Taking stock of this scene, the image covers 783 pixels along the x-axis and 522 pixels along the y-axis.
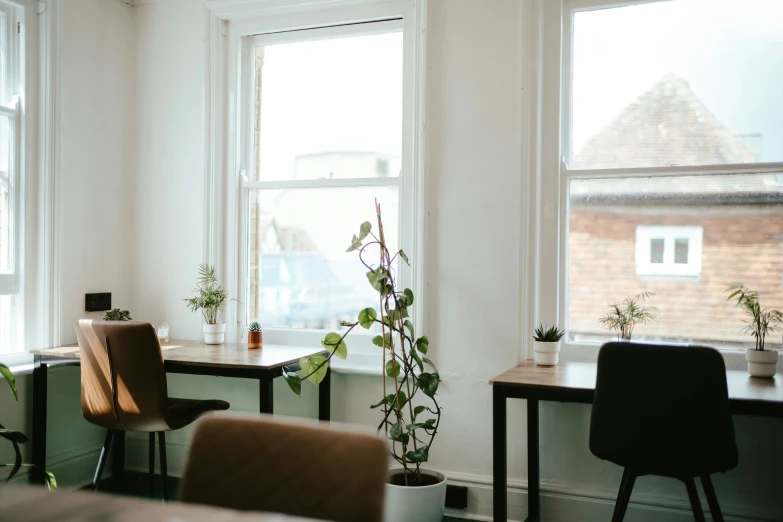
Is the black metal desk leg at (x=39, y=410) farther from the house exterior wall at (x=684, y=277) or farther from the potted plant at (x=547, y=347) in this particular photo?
the house exterior wall at (x=684, y=277)

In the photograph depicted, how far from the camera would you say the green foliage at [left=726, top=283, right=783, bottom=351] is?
2627 millimetres

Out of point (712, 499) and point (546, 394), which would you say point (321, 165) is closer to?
point (546, 394)

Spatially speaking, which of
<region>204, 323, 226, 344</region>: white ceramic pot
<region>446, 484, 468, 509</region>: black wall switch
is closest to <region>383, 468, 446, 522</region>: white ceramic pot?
<region>446, 484, 468, 509</region>: black wall switch

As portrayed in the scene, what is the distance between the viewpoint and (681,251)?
2.95m

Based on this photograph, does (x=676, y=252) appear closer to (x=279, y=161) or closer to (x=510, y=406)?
(x=510, y=406)

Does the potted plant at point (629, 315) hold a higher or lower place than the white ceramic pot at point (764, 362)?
higher

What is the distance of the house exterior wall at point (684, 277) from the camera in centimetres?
283

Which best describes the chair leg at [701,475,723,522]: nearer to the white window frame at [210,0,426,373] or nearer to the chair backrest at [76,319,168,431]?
the white window frame at [210,0,426,373]

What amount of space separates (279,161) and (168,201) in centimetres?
71

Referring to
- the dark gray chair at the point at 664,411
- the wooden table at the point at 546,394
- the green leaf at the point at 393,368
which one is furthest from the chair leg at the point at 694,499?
the green leaf at the point at 393,368

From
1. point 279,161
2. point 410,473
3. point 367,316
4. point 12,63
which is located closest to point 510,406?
point 410,473

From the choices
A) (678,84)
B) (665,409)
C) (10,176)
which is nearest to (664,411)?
(665,409)

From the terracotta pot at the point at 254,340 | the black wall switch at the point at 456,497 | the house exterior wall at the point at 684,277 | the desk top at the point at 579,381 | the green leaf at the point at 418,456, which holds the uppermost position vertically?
the house exterior wall at the point at 684,277

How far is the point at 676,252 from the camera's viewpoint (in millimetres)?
2953
